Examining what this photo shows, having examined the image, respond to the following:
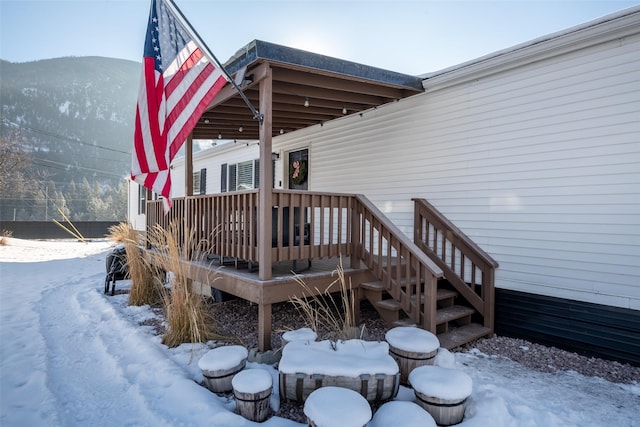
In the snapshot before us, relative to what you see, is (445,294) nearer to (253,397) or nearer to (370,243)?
(370,243)

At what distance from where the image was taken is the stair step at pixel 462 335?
11.9ft

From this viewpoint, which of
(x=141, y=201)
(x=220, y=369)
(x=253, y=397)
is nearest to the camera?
(x=253, y=397)

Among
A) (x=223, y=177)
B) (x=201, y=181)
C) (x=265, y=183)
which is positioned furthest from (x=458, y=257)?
(x=201, y=181)

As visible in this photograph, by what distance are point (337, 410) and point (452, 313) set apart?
2.45 m

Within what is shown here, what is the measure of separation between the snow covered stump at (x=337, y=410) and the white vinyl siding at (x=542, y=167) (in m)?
2.90

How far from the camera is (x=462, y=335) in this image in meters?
3.85

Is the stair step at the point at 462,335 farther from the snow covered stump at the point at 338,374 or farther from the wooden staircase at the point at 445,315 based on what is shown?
the snow covered stump at the point at 338,374

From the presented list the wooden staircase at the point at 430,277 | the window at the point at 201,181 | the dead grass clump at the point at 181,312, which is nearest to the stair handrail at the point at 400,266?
the wooden staircase at the point at 430,277

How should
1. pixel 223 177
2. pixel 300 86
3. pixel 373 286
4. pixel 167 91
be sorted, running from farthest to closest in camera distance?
1. pixel 223 177
2. pixel 300 86
3. pixel 373 286
4. pixel 167 91

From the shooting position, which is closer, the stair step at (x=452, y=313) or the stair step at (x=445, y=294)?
the stair step at (x=452, y=313)

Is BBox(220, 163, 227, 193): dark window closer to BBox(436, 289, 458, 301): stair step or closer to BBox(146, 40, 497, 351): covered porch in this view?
BBox(146, 40, 497, 351): covered porch

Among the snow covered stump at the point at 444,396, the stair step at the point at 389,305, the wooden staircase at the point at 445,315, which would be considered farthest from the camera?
the stair step at the point at 389,305

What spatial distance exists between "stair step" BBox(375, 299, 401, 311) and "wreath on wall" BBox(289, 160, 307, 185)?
12.2 feet

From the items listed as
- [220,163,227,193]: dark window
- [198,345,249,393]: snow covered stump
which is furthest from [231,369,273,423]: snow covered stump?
[220,163,227,193]: dark window
